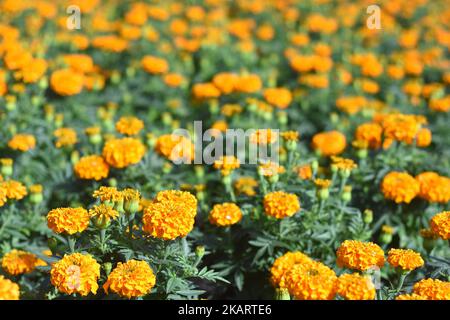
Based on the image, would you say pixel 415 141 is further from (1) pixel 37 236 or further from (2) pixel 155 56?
(2) pixel 155 56

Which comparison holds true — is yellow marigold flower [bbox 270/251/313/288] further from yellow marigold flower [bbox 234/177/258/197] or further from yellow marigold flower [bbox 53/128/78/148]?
yellow marigold flower [bbox 53/128/78/148]

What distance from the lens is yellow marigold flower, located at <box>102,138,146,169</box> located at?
362cm

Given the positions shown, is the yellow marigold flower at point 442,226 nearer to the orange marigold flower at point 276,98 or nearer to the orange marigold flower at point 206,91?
the orange marigold flower at point 276,98

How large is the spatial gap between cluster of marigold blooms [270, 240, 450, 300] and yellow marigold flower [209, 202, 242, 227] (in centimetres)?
55

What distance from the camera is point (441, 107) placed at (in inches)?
206

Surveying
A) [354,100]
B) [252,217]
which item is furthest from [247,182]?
[354,100]

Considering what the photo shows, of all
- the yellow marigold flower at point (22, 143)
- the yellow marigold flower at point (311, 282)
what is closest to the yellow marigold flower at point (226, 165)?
the yellow marigold flower at point (311, 282)

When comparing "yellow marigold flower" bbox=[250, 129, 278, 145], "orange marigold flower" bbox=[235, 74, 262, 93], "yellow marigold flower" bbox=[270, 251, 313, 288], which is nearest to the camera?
"yellow marigold flower" bbox=[270, 251, 313, 288]

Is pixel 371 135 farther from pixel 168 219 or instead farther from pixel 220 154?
pixel 168 219

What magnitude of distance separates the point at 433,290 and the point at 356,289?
37 centimetres

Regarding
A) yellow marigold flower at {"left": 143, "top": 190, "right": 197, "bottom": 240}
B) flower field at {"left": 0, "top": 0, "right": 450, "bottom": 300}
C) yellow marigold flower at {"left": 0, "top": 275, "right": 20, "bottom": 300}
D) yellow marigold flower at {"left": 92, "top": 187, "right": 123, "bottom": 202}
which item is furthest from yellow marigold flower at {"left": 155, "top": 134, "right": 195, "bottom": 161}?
yellow marigold flower at {"left": 0, "top": 275, "right": 20, "bottom": 300}

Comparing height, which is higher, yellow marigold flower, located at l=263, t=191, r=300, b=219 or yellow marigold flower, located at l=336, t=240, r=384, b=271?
yellow marigold flower, located at l=263, t=191, r=300, b=219

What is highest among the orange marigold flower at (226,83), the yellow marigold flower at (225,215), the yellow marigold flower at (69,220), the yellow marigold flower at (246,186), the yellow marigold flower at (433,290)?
the orange marigold flower at (226,83)

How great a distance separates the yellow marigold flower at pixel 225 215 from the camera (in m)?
3.31
